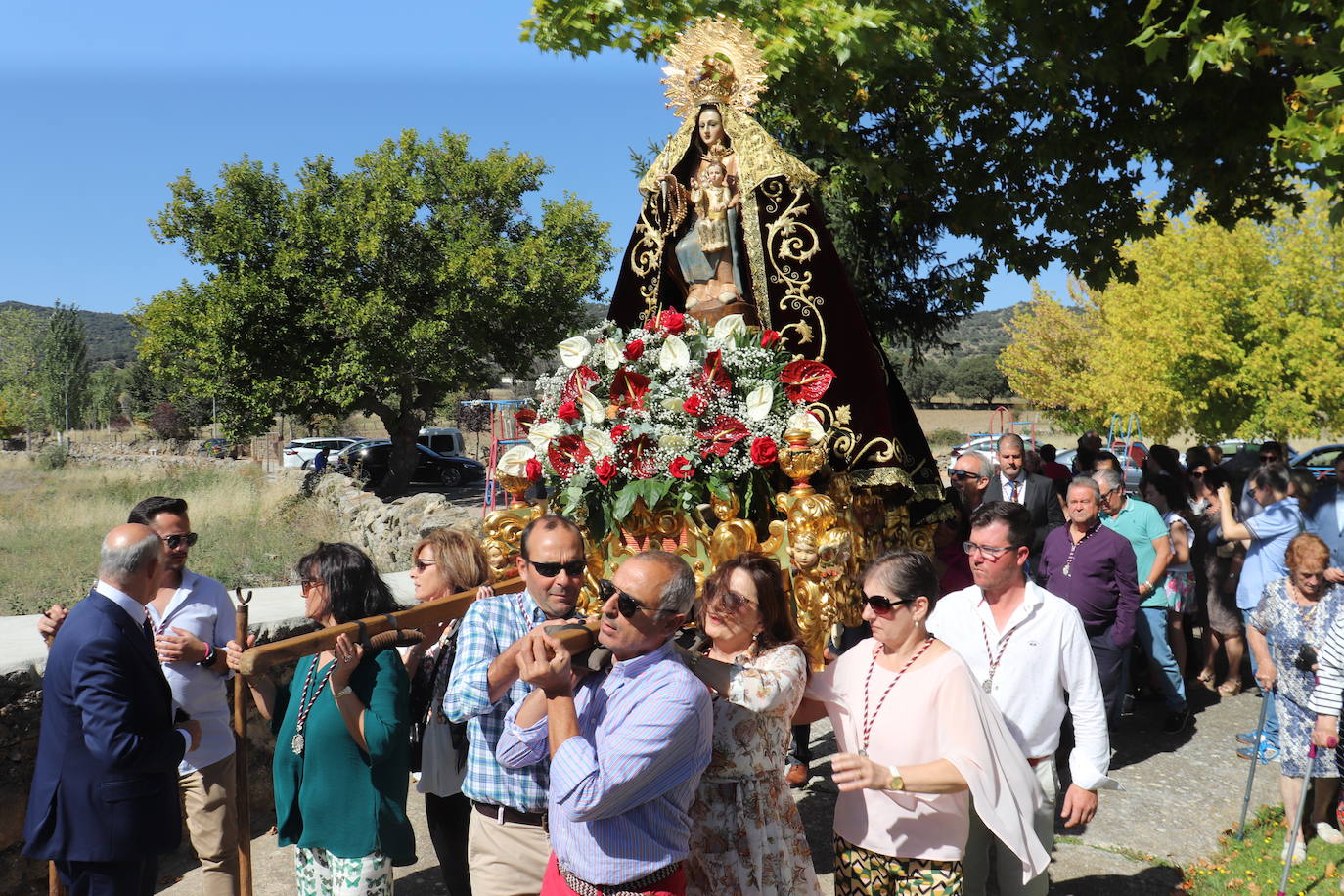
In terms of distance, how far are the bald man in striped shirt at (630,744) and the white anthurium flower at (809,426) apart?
1955 mm

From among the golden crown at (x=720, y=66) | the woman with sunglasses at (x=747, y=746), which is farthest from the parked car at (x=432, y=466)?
the woman with sunglasses at (x=747, y=746)

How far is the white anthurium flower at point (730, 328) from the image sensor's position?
5062 millimetres

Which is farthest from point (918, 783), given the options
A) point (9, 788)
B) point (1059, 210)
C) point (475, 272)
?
point (475, 272)

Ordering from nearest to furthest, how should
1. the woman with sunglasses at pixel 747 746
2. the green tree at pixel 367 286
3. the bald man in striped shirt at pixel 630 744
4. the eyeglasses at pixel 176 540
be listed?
the bald man in striped shirt at pixel 630 744, the woman with sunglasses at pixel 747 746, the eyeglasses at pixel 176 540, the green tree at pixel 367 286

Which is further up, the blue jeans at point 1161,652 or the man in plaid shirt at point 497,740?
the man in plaid shirt at point 497,740

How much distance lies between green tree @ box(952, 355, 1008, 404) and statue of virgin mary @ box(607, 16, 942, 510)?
207 ft

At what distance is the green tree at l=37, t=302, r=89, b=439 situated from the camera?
Answer: 46094 millimetres

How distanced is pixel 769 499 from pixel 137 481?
63.9ft

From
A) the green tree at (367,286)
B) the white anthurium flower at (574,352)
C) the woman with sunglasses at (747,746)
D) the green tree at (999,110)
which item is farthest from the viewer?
the green tree at (367,286)

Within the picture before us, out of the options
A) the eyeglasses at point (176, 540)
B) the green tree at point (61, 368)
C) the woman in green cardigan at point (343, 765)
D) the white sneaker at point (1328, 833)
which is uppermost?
the green tree at point (61, 368)

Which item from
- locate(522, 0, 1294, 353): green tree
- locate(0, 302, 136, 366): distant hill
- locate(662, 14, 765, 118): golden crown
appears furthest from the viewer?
locate(0, 302, 136, 366): distant hill

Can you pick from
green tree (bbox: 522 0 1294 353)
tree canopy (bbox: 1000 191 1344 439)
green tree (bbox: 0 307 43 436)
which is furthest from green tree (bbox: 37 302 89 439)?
green tree (bbox: 522 0 1294 353)

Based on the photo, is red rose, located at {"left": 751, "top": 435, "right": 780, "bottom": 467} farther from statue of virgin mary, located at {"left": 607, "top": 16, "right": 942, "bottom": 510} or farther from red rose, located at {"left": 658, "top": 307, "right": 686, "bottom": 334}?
statue of virgin mary, located at {"left": 607, "top": 16, "right": 942, "bottom": 510}

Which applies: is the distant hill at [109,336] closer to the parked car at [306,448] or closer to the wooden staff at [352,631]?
the parked car at [306,448]
